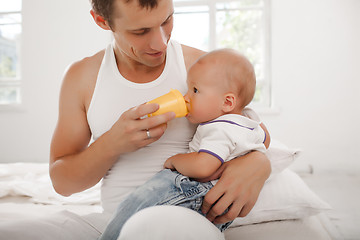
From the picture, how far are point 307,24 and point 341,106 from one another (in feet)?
3.34

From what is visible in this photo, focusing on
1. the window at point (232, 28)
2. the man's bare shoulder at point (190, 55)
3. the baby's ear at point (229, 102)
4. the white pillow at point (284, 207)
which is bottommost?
the white pillow at point (284, 207)

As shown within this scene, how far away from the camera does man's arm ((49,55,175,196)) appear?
3.20ft

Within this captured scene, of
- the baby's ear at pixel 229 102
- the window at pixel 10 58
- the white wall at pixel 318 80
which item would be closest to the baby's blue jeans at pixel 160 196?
the baby's ear at pixel 229 102

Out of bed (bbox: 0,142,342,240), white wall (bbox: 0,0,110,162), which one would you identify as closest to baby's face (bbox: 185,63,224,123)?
bed (bbox: 0,142,342,240)

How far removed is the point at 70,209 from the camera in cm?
152

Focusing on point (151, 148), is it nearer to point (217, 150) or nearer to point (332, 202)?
point (217, 150)

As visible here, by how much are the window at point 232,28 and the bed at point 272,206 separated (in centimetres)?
260

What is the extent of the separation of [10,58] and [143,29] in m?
4.47

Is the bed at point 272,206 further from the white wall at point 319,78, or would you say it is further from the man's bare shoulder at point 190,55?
the white wall at point 319,78

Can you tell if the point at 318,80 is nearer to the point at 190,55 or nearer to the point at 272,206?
the point at 272,206

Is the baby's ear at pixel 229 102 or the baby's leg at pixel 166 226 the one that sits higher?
the baby's ear at pixel 229 102

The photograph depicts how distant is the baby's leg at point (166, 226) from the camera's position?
637 mm

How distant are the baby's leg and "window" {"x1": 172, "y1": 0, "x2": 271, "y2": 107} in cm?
338

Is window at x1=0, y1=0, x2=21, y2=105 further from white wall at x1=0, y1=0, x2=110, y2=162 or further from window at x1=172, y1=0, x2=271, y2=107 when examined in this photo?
window at x1=172, y1=0, x2=271, y2=107
